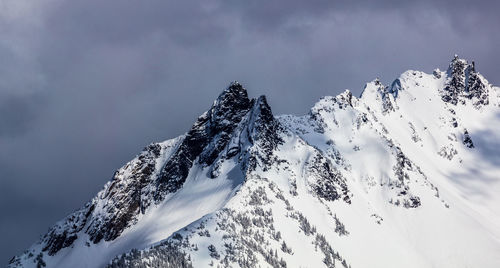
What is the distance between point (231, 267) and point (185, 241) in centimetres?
2076

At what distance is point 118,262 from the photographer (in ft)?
646

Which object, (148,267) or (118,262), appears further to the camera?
(118,262)

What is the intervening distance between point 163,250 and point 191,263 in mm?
13025

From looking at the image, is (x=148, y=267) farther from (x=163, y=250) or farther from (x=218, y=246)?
(x=218, y=246)

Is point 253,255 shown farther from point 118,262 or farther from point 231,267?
point 118,262

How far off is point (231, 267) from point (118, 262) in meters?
39.4

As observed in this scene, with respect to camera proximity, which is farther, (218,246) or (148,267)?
(218,246)

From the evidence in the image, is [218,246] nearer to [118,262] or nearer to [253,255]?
[253,255]

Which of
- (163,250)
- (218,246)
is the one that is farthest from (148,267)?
(218,246)

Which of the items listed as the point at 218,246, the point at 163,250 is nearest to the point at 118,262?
the point at 163,250

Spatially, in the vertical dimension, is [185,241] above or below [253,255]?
above

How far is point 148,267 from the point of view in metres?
184

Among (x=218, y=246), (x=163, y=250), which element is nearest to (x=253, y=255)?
(x=218, y=246)

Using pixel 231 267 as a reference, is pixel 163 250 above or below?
above
